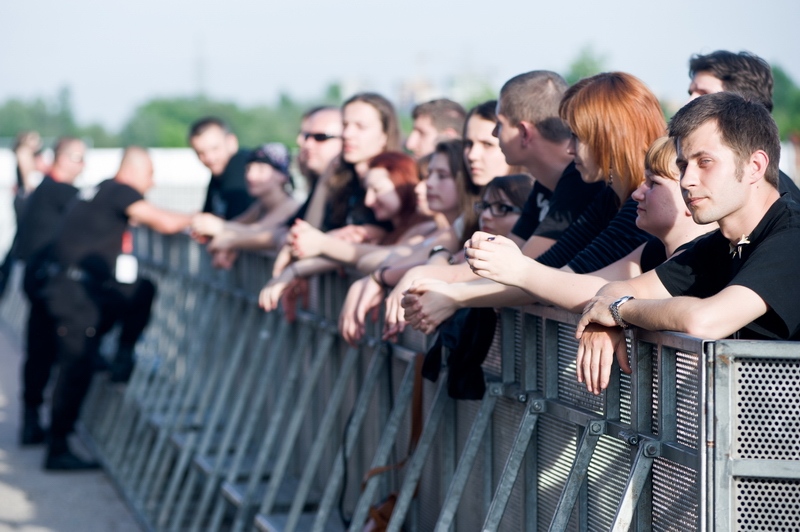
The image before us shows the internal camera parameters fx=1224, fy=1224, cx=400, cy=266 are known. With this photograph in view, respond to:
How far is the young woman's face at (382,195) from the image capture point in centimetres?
641

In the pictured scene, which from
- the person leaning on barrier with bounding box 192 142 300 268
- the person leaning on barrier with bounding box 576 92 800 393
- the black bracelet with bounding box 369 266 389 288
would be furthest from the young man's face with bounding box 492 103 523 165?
the person leaning on barrier with bounding box 192 142 300 268

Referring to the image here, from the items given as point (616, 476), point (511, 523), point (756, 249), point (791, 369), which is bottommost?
point (511, 523)

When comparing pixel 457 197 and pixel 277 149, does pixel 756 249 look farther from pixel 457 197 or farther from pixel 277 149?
pixel 277 149

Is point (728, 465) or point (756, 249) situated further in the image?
point (756, 249)

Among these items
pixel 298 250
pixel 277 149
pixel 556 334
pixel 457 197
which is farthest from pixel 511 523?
pixel 277 149

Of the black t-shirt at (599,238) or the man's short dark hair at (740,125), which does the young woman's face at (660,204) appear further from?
the man's short dark hair at (740,125)

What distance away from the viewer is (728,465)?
271 centimetres

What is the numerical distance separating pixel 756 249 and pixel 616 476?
0.74 meters

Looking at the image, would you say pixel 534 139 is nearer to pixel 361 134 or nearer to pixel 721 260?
pixel 721 260

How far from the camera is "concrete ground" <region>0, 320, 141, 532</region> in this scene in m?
8.14

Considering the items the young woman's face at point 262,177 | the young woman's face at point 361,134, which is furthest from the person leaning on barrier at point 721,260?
the young woman's face at point 262,177

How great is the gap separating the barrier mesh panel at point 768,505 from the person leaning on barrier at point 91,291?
7.35 m

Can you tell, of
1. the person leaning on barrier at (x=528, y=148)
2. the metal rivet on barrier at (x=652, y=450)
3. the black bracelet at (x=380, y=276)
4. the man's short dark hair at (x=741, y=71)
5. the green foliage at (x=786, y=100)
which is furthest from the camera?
the green foliage at (x=786, y=100)

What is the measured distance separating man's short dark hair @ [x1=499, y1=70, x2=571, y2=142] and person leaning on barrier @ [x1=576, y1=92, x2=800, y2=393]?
1.55 meters
